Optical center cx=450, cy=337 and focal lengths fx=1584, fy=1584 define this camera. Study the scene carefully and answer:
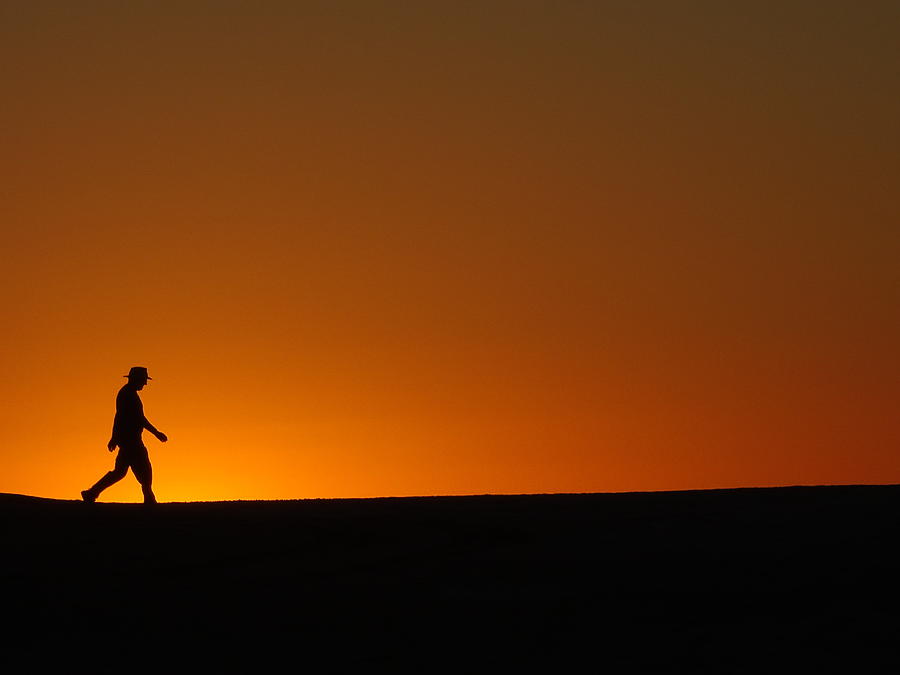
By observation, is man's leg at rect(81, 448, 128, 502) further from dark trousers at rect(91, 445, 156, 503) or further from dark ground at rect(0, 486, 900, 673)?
dark ground at rect(0, 486, 900, 673)

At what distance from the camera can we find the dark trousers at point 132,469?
21.5 meters

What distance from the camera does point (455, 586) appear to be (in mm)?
15008

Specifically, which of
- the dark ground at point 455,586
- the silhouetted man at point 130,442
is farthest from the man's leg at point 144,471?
the dark ground at point 455,586

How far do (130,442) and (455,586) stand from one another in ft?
26.0

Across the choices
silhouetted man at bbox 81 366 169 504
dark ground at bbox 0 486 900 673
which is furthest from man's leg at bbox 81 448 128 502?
dark ground at bbox 0 486 900 673

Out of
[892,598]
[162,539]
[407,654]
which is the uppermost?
[162,539]

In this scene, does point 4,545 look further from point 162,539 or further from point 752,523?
point 752,523

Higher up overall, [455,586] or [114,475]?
[114,475]

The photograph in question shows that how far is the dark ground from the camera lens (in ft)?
43.0

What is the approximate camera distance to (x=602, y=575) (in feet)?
50.6

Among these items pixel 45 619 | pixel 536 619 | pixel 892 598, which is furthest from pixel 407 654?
pixel 892 598

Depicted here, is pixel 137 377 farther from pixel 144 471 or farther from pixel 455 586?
pixel 455 586

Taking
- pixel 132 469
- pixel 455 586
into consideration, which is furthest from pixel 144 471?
pixel 455 586

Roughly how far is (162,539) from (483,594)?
4.27m
